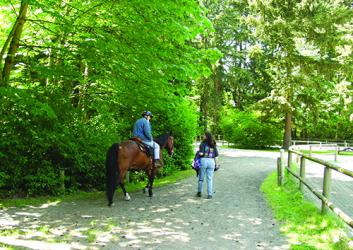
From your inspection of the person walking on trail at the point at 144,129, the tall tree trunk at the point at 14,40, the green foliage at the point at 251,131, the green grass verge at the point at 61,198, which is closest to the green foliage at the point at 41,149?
the green grass verge at the point at 61,198

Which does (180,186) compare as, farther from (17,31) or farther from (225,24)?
(225,24)

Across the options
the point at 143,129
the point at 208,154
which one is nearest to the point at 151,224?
the point at 143,129

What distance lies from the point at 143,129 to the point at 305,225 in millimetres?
4930

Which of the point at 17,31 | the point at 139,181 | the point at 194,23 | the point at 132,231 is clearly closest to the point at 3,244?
the point at 132,231

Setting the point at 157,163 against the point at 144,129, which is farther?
the point at 157,163

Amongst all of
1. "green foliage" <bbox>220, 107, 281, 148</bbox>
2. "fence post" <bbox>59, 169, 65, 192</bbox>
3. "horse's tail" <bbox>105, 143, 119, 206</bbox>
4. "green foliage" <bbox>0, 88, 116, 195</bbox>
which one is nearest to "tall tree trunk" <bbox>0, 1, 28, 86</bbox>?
"green foliage" <bbox>0, 88, 116, 195</bbox>

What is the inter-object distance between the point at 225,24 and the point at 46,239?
3105 centimetres

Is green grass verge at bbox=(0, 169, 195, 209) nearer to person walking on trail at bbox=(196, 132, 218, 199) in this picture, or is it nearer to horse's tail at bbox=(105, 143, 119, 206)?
horse's tail at bbox=(105, 143, 119, 206)

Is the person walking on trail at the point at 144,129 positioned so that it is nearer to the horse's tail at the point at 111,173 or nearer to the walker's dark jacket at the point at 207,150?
the horse's tail at the point at 111,173

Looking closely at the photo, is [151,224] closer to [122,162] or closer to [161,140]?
[122,162]

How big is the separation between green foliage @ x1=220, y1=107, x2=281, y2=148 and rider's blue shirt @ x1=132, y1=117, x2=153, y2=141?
2990 centimetres

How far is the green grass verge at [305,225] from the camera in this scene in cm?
564

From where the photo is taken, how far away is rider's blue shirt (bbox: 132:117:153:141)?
9719mm

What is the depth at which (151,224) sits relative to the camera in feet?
22.6
